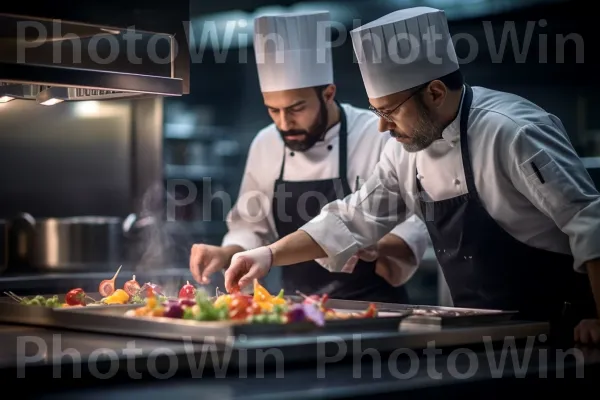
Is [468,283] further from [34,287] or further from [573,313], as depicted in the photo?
[34,287]

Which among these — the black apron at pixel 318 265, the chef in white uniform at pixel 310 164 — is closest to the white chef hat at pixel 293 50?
the chef in white uniform at pixel 310 164

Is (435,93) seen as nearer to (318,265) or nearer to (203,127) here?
(318,265)

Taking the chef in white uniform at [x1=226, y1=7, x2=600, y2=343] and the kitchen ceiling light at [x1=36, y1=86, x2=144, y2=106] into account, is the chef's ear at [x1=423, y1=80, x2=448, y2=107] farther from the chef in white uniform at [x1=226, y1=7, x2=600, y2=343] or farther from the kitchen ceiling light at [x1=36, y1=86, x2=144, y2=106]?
the kitchen ceiling light at [x1=36, y1=86, x2=144, y2=106]

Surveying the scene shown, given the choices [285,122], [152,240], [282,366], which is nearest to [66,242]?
[152,240]

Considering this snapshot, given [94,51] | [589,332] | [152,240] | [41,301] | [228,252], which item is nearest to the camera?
[589,332]

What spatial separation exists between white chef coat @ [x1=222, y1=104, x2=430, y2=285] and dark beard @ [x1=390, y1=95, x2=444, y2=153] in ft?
2.72

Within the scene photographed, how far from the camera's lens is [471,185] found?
9.28ft

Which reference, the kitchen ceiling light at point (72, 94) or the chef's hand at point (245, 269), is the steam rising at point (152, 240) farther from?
the chef's hand at point (245, 269)

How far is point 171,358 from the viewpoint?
1.86 meters

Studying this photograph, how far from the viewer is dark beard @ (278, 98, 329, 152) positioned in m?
3.76

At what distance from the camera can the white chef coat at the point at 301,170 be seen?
3.76 metres

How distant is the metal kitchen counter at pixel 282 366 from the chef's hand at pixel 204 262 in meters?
1.00

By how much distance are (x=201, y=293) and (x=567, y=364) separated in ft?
2.84

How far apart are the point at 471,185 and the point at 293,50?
1.27m
